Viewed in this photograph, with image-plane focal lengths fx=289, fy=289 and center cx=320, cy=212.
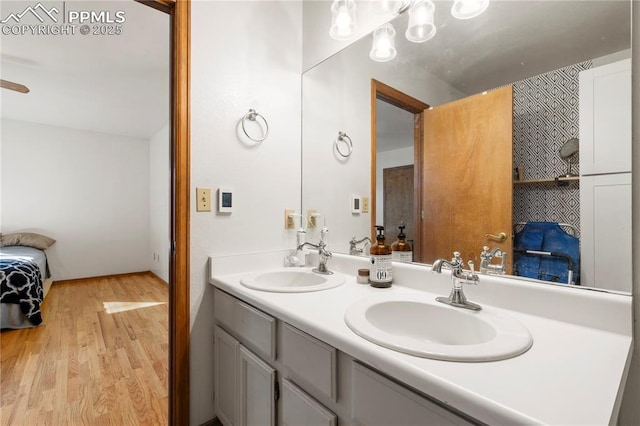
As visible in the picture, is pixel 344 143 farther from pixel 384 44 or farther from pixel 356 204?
pixel 384 44

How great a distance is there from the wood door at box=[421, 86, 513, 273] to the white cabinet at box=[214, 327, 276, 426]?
2.47ft

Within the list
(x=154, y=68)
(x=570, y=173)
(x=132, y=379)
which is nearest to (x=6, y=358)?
(x=132, y=379)

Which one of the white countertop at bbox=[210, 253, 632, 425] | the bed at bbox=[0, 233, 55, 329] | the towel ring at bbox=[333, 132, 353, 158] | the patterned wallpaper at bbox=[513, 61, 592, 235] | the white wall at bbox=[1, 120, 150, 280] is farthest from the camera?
the white wall at bbox=[1, 120, 150, 280]

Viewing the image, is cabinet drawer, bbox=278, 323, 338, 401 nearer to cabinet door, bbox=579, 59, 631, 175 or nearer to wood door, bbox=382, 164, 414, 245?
wood door, bbox=382, 164, 414, 245

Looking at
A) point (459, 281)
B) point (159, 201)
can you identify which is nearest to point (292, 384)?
point (459, 281)

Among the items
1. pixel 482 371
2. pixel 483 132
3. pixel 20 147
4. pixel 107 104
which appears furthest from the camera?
pixel 20 147

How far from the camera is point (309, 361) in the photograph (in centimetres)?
81

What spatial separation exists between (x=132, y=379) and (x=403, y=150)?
218cm

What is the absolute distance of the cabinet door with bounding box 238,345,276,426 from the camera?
970mm

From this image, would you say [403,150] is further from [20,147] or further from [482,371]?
[20,147]

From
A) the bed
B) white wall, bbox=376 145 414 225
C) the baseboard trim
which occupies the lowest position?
the baseboard trim

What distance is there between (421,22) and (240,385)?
163cm

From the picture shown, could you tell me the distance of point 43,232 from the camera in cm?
408

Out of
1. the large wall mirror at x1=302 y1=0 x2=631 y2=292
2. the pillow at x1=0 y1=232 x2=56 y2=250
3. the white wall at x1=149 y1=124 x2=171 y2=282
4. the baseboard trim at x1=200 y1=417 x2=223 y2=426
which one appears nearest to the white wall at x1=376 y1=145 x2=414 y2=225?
the large wall mirror at x1=302 y1=0 x2=631 y2=292
